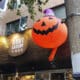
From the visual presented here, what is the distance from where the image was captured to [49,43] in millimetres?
5809

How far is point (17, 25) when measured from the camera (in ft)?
43.0

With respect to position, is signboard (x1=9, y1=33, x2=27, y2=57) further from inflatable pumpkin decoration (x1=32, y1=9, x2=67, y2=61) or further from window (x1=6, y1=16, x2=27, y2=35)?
inflatable pumpkin decoration (x1=32, y1=9, x2=67, y2=61)

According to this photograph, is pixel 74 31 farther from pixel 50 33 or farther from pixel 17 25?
pixel 17 25

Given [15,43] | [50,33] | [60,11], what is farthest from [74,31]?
[60,11]

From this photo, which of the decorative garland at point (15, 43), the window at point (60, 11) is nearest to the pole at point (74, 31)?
the decorative garland at point (15, 43)

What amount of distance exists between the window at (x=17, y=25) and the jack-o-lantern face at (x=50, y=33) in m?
6.27

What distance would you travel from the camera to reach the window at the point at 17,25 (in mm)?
12469

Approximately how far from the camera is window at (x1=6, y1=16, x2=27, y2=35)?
1247 cm

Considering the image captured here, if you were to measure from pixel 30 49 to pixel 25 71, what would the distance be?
5.39 feet

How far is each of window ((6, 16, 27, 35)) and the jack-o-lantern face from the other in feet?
20.6

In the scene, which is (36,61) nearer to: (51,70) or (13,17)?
(51,70)

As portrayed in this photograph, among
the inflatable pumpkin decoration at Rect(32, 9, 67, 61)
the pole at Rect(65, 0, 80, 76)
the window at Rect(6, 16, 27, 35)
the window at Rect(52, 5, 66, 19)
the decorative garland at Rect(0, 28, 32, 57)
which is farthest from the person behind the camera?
the window at Rect(6, 16, 27, 35)

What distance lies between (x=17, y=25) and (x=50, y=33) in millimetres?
7320

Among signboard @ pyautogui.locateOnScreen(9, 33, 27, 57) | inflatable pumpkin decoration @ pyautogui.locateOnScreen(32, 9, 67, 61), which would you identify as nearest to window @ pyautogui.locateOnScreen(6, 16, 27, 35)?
signboard @ pyautogui.locateOnScreen(9, 33, 27, 57)
